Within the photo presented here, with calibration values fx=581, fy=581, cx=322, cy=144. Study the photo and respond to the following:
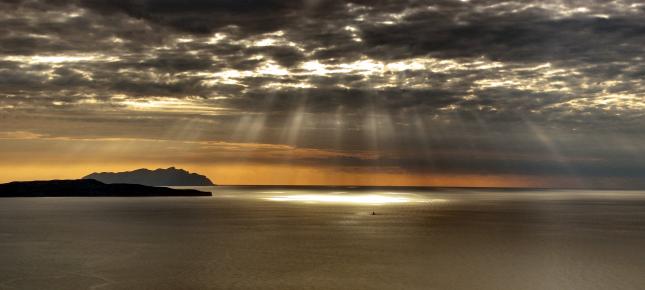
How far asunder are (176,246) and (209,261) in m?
12.6

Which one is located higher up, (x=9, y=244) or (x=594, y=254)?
(x=9, y=244)

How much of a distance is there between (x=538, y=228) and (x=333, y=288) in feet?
188

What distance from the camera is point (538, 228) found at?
3297 inches

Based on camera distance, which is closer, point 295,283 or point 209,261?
point 295,283

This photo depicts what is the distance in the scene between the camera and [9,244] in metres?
58.7

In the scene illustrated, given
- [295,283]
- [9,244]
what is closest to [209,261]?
[295,283]

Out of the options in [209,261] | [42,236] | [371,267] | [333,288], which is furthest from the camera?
[42,236]

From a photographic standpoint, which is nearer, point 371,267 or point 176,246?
point 371,267

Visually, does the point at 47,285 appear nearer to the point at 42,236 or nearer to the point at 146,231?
the point at 42,236

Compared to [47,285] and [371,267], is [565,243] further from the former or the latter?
[47,285]

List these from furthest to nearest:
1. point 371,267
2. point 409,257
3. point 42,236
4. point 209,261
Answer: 1. point 42,236
2. point 409,257
3. point 209,261
4. point 371,267

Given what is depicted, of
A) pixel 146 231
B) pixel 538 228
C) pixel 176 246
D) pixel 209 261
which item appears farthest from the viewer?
pixel 538 228

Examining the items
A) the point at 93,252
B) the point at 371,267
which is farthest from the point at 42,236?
the point at 371,267

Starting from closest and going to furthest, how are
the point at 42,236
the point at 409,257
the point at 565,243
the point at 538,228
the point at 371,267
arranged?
the point at 371,267, the point at 409,257, the point at 565,243, the point at 42,236, the point at 538,228
